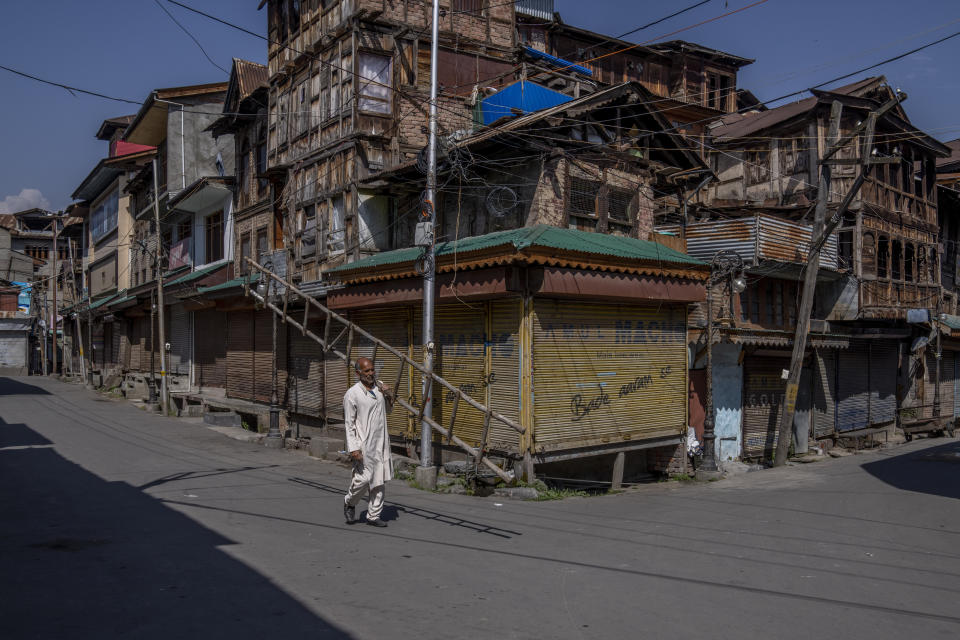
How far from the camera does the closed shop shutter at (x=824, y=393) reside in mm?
21281

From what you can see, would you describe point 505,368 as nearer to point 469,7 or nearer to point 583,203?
point 583,203

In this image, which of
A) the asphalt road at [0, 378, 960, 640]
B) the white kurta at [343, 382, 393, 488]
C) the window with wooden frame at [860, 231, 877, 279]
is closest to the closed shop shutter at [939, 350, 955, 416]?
the window with wooden frame at [860, 231, 877, 279]

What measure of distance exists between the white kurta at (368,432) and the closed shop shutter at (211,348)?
1981 centimetres

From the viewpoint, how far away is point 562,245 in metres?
12.0

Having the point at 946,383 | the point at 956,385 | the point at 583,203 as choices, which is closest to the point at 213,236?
the point at 583,203

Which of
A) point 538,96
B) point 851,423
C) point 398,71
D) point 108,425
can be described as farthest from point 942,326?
point 108,425

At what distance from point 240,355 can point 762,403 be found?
16769mm

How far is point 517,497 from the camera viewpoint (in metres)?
11.7

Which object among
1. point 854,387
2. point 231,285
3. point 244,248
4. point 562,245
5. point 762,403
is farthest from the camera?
point 244,248

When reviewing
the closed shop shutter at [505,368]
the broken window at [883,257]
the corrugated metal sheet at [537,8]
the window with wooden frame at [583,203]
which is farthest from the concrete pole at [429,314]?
the corrugated metal sheet at [537,8]

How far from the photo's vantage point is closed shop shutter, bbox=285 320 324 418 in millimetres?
19594

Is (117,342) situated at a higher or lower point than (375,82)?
lower

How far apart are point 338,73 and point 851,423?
18948 millimetres

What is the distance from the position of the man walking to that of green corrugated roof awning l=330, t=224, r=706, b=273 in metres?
4.02
